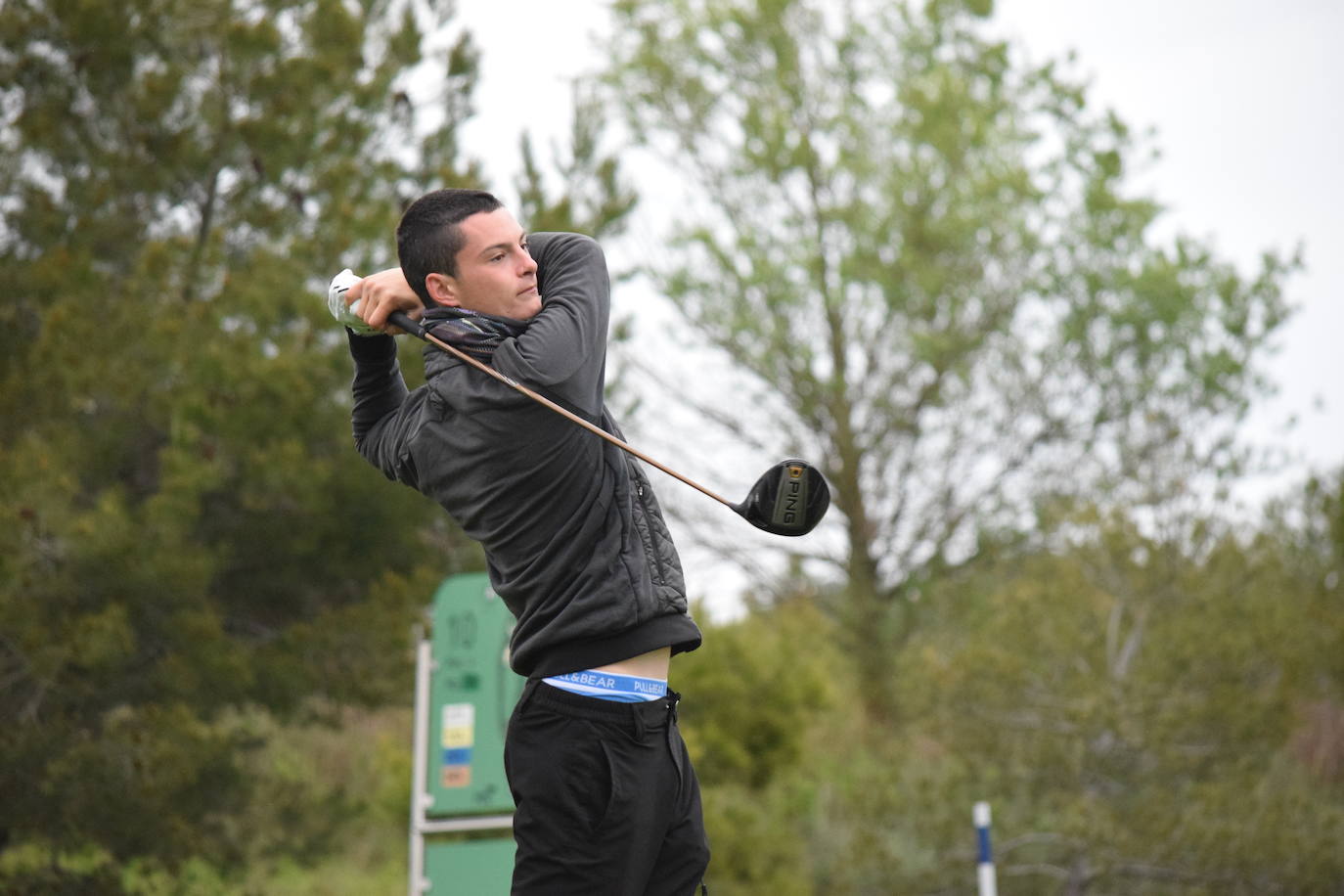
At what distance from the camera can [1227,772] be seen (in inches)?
387

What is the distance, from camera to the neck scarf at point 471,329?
2.58m

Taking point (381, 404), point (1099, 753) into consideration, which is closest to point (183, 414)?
point (381, 404)

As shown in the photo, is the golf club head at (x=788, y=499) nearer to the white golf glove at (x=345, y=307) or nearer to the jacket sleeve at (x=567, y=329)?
the jacket sleeve at (x=567, y=329)

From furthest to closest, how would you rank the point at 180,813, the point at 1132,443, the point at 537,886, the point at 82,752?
the point at 1132,443, the point at 180,813, the point at 82,752, the point at 537,886

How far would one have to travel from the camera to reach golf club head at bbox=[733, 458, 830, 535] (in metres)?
2.62

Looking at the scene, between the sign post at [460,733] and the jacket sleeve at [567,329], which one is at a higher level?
the jacket sleeve at [567,329]

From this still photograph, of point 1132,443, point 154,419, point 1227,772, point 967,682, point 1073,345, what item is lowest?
point 1227,772

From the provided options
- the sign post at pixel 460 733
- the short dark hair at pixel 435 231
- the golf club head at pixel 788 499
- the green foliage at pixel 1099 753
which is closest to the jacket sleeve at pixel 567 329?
the short dark hair at pixel 435 231

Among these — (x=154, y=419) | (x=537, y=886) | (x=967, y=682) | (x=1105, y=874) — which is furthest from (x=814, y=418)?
(x=537, y=886)

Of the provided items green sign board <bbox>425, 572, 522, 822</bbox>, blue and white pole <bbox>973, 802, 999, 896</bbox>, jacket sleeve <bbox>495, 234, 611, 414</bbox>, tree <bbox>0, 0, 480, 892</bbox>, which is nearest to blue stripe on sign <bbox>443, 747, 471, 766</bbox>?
green sign board <bbox>425, 572, 522, 822</bbox>

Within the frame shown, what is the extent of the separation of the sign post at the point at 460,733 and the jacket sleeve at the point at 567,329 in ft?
14.2

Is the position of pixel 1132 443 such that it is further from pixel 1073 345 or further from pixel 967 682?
pixel 967 682

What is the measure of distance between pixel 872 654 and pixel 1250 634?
6.56 metres

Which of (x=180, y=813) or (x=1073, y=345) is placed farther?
(x=1073, y=345)
